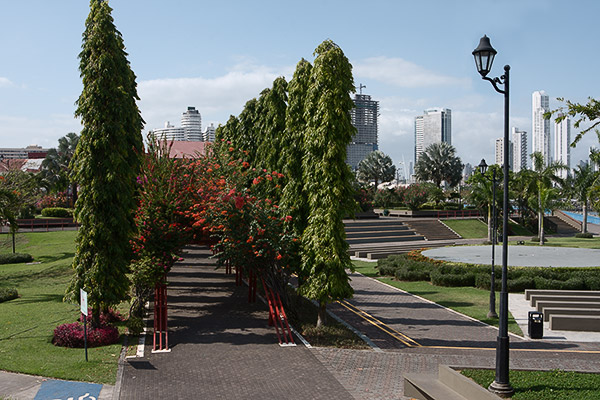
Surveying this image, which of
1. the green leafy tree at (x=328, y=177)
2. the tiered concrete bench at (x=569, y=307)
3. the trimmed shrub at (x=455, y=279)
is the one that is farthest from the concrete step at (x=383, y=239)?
the green leafy tree at (x=328, y=177)

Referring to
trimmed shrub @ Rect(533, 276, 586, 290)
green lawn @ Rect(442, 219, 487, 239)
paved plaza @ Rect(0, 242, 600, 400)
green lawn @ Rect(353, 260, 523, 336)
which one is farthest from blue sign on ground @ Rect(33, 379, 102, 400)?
green lawn @ Rect(442, 219, 487, 239)

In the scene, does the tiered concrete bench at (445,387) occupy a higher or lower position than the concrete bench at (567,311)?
higher

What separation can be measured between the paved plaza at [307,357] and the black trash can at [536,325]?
0.26 meters

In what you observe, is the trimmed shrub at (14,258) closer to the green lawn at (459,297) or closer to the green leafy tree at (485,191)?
the green lawn at (459,297)

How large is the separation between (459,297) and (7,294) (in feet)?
69.6

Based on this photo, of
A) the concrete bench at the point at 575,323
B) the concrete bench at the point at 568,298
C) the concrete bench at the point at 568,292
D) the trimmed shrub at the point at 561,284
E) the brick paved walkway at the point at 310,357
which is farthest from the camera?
the trimmed shrub at the point at 561,284

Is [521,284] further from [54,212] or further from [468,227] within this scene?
[54,212]

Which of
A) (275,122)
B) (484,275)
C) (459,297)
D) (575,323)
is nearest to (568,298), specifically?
(575,323)

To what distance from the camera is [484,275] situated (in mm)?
27094

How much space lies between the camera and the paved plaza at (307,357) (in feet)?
42.7

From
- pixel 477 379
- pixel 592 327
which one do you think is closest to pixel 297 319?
pixel 477 379

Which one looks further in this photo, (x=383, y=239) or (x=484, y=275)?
(x=383, y=239)

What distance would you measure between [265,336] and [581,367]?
32.0 ft

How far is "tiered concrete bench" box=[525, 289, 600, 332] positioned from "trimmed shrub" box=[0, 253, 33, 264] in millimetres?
31674
